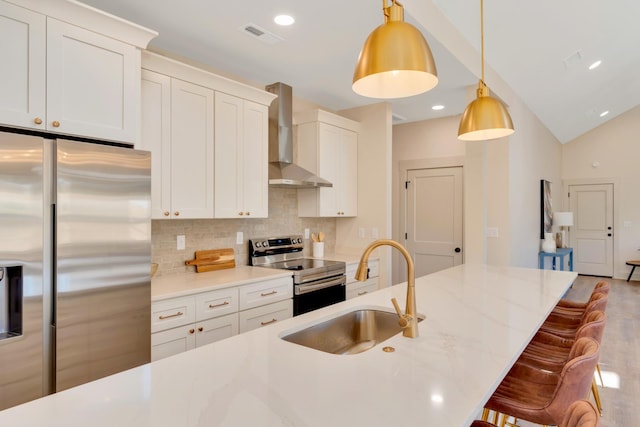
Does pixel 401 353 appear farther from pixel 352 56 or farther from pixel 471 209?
pixel 471 209

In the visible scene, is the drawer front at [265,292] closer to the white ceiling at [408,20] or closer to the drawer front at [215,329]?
the drawer front at [215,329]

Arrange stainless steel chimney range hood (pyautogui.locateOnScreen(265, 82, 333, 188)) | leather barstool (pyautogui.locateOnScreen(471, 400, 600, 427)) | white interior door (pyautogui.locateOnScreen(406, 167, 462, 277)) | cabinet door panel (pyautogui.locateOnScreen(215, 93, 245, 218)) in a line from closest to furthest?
1. leather barstool (pyautogui.locateOnScreen(471, 400, 600, 427))
2. cabinet door panel (pyautogui.locateOnScreen(215, 93, 245, 218))
3. stainless steel chimney range hood (pyautogui.locateOnScreen(265, 82, 333, 188))
4. white interior door (pyautogui.locateOnScreen(406, 167, 462, 277))

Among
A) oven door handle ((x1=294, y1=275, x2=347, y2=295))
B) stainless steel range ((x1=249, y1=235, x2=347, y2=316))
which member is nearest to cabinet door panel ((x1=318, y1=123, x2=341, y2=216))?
stainless steel range ((x1=249, y1=235, x2=347, y2=316))

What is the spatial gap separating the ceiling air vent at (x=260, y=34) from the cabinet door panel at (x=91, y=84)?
2.51 feet

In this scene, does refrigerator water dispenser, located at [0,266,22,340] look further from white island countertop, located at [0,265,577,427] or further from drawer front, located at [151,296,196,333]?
white island countertop, located at [0,265,577,427]

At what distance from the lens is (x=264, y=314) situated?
2.88 meters

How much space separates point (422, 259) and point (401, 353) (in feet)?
14.6

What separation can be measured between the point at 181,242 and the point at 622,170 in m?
8.93

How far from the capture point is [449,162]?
17.4 ft

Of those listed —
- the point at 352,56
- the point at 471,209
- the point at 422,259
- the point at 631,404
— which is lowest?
the point at 631,404

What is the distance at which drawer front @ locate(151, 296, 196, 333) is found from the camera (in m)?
2.23

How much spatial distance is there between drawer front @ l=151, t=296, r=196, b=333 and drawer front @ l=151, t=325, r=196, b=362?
3 centimetres

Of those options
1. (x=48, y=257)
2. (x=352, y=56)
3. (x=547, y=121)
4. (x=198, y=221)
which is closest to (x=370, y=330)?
(x=48, y=257)

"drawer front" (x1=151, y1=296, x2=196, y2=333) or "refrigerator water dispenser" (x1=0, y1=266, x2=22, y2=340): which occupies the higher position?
→ "refrigerator water dispenser" (x1=0, y1=266, x2=22, y2=340)
